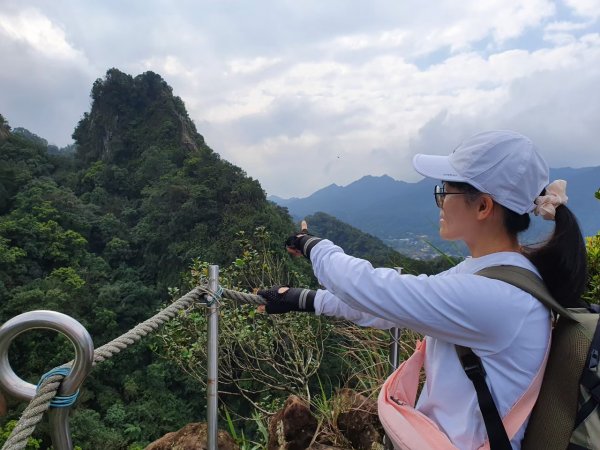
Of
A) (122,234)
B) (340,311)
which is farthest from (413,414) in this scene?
(122,234)

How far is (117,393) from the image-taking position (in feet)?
51.9

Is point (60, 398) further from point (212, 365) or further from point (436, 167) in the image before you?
point (436, 167)

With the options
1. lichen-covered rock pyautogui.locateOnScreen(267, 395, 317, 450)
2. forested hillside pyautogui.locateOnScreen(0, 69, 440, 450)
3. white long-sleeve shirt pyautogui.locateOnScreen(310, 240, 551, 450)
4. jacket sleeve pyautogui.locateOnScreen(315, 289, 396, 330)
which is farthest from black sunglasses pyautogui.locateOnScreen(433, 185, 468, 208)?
forested hillside pyautogui.locateOnScreen(0, 69, 440, 450)

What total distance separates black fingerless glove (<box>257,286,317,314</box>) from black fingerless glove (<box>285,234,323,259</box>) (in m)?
0.21

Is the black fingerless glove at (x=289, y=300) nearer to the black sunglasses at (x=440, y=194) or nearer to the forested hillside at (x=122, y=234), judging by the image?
the black sunglasses at (x=440, y=194)

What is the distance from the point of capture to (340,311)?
1347 millimetres

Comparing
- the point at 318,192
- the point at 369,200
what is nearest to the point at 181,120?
the point at 369,200

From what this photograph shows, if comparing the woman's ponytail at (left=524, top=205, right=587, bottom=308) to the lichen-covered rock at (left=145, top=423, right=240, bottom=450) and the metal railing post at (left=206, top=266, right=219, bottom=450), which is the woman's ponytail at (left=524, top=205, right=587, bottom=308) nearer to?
the metal railing post at (left=206, top=266, right=219, bottom=450)

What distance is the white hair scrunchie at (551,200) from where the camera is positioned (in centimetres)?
98

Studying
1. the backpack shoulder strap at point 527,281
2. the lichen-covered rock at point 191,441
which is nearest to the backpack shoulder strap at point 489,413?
the backpack shoulder strap at point 527,281

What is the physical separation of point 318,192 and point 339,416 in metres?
177

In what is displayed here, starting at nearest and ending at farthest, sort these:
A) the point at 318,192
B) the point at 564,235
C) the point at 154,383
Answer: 1. the point at 564,235
2. the point at 154,383
3. the point at 318,192

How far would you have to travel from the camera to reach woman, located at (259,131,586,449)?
2.84 ft

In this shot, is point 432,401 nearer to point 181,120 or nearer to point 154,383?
point 154,383
